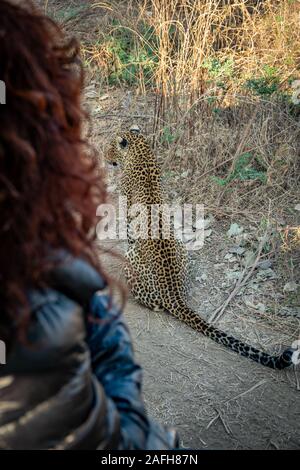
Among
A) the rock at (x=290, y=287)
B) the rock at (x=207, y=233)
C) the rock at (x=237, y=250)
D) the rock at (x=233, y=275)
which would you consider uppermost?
the rock at (x=207, y=233)

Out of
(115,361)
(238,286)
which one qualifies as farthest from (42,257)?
(238,286)

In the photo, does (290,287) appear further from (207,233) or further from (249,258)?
(207,233)

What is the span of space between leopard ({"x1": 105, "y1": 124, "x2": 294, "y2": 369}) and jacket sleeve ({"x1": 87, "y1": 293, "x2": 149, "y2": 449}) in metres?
1.89

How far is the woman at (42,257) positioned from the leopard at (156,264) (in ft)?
7.51

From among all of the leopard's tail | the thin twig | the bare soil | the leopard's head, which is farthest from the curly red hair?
the leopard's head

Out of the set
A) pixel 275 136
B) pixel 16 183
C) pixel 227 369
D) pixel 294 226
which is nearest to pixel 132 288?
pixel 227 369

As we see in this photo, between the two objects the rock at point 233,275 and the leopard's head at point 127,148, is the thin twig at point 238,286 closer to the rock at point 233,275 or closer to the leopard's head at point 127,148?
the rock at point 233,275

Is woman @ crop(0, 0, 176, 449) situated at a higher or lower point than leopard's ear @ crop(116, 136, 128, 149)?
lower

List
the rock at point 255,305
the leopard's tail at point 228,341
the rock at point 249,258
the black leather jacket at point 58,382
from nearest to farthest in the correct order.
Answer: the black leather jacket at point 58,382 → the leopard's tail at point 228,341 → the rock at point 255,305 → the rock at point 249,258

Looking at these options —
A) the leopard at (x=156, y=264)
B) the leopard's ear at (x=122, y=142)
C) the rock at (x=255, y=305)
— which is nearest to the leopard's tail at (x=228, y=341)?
the leopard at (x=156, y=264)

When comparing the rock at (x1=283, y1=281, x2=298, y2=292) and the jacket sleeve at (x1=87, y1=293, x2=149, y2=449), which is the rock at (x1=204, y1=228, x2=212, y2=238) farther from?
the jacket sleeve at (x1=87, y1=293, x2=149, y2=449)

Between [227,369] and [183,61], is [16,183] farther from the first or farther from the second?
[183,61]

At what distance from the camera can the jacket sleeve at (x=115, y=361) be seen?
1607mm

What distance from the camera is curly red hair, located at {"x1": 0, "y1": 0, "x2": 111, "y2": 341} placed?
122 centimetres
